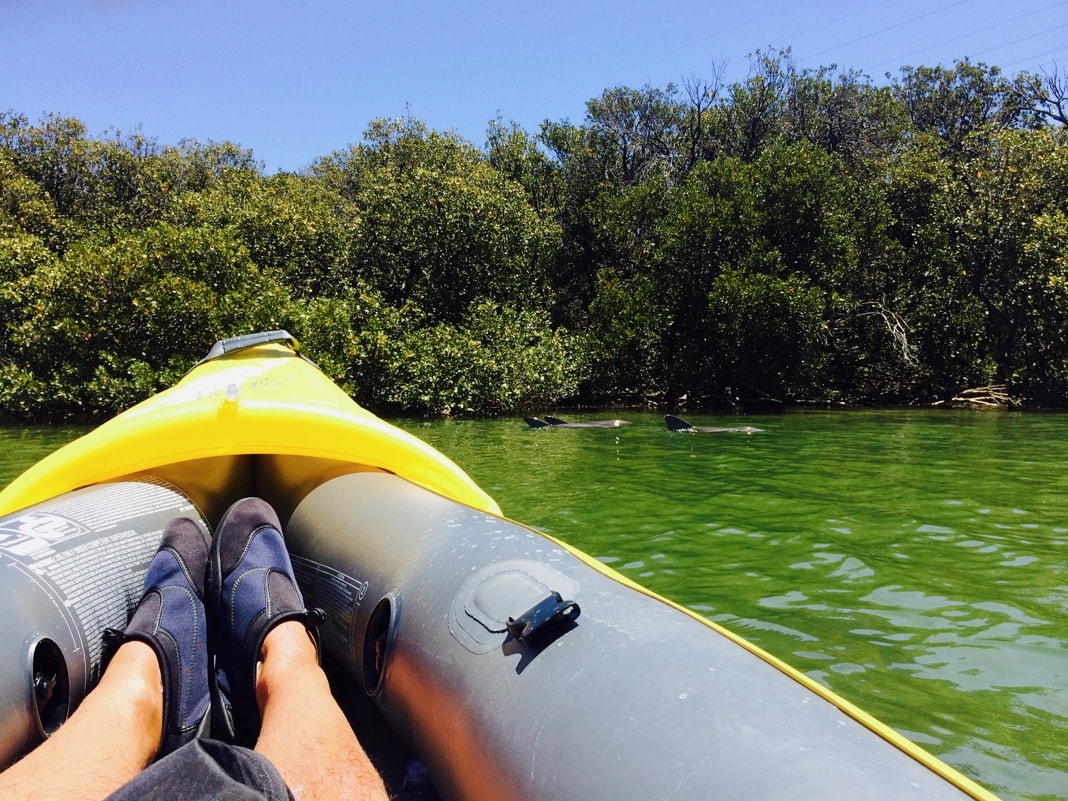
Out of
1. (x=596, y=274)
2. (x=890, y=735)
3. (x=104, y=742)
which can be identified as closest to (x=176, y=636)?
(x=104, y=742)

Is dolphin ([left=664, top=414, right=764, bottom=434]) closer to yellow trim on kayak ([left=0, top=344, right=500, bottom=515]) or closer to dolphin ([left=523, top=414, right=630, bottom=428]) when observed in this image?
dolphin ([left=523, top=414, right=630, bottom=428])

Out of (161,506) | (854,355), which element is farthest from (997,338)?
(161,506)

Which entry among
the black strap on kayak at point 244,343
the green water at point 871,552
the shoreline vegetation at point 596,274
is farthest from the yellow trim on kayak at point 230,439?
the shoreline vegetation at point 596,274

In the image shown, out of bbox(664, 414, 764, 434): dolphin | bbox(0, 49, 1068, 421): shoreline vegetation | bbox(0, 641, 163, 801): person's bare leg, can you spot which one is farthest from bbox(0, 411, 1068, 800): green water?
bbox(0, 49, 1068, 421): shoreline vegetation

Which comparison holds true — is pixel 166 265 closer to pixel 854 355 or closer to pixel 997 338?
pixel 854 355

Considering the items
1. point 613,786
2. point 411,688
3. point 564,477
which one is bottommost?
point 564,477

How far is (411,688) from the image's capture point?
5.77 feet

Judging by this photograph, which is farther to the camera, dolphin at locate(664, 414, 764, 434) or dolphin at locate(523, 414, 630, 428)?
dolphin at locate(523, 414, 630, 428)

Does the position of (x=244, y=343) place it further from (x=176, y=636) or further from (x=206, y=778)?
(x=206, y=778)

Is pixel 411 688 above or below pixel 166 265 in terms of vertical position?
below

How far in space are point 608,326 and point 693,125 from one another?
8040 millimetres

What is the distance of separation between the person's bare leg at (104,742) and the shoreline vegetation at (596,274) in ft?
38.7

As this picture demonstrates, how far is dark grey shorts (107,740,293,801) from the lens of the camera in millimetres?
1011

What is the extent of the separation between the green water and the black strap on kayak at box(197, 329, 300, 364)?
2.00m
